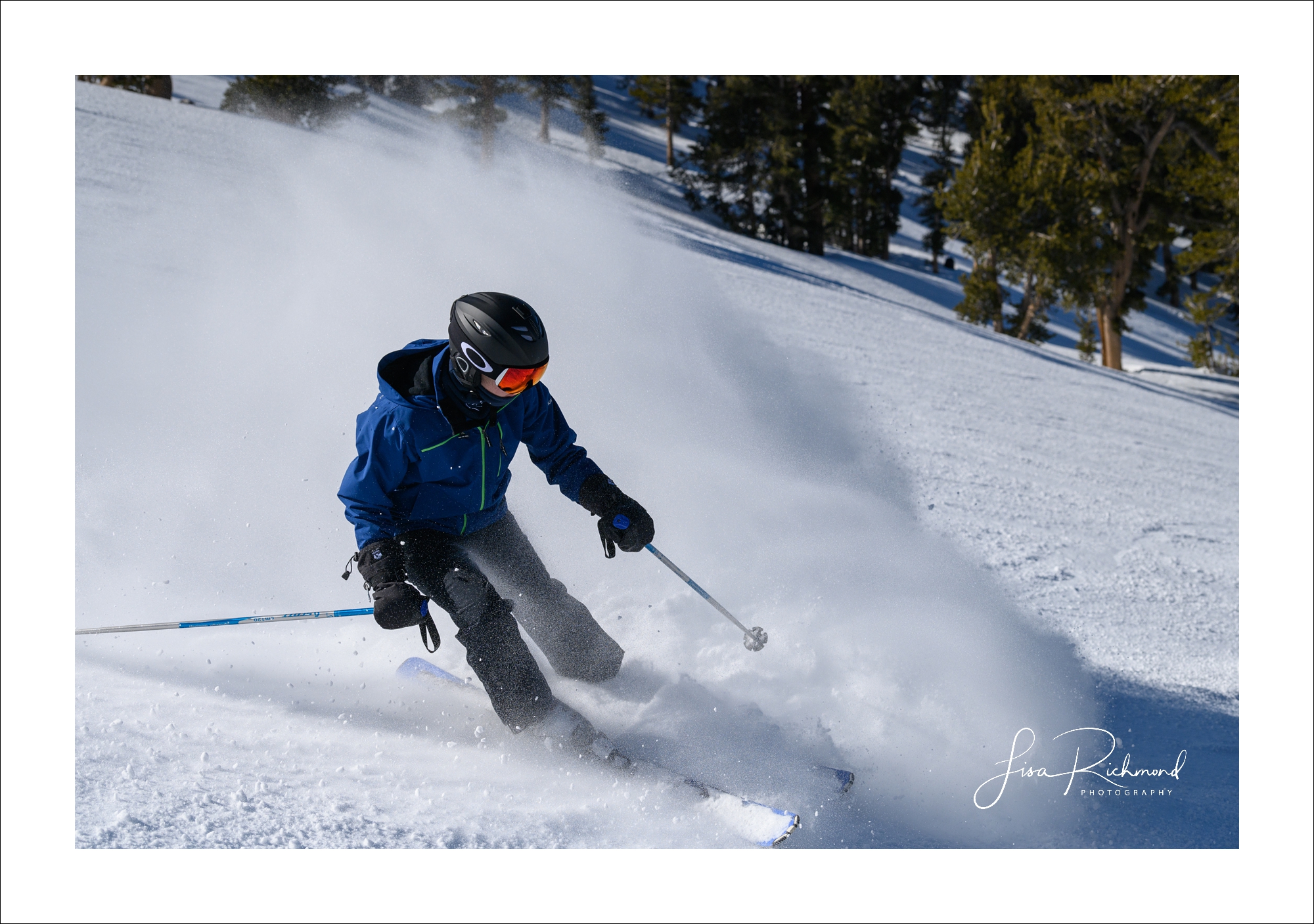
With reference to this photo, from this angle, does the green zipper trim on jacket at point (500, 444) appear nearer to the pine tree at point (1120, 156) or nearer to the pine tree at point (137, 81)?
the pine tree at point (137, 81)

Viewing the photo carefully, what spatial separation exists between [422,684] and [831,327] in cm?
656

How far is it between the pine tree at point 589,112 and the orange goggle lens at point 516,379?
1748 millimetres

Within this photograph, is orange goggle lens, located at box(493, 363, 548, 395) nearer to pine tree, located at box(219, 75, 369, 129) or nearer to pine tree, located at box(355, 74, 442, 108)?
pine tree, located at box(355, 74, 442, 108)

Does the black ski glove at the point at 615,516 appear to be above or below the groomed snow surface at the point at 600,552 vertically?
above

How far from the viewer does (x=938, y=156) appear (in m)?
Result: 15.7

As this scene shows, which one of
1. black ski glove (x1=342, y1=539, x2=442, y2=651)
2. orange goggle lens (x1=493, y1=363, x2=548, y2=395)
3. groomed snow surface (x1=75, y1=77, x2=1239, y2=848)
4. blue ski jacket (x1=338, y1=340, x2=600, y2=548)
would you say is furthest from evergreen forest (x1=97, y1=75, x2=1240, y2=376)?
black ski glove (x1=342, y1=539, x2=442, y2=651)

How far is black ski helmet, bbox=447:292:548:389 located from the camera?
214cm

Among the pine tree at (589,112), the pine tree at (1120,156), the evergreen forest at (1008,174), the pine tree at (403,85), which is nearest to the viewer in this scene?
the pine tree at (403,85)

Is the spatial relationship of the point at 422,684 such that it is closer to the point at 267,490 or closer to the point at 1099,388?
the point at 267,490

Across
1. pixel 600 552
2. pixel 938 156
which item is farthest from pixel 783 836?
pixel 938 156

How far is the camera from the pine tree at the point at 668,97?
3.87m

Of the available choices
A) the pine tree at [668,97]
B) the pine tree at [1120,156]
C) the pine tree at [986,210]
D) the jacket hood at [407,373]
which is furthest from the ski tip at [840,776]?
the pine tree at [986,210]

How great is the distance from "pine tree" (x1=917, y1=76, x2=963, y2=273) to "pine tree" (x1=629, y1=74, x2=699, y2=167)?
5.53 ft

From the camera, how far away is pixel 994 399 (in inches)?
296
